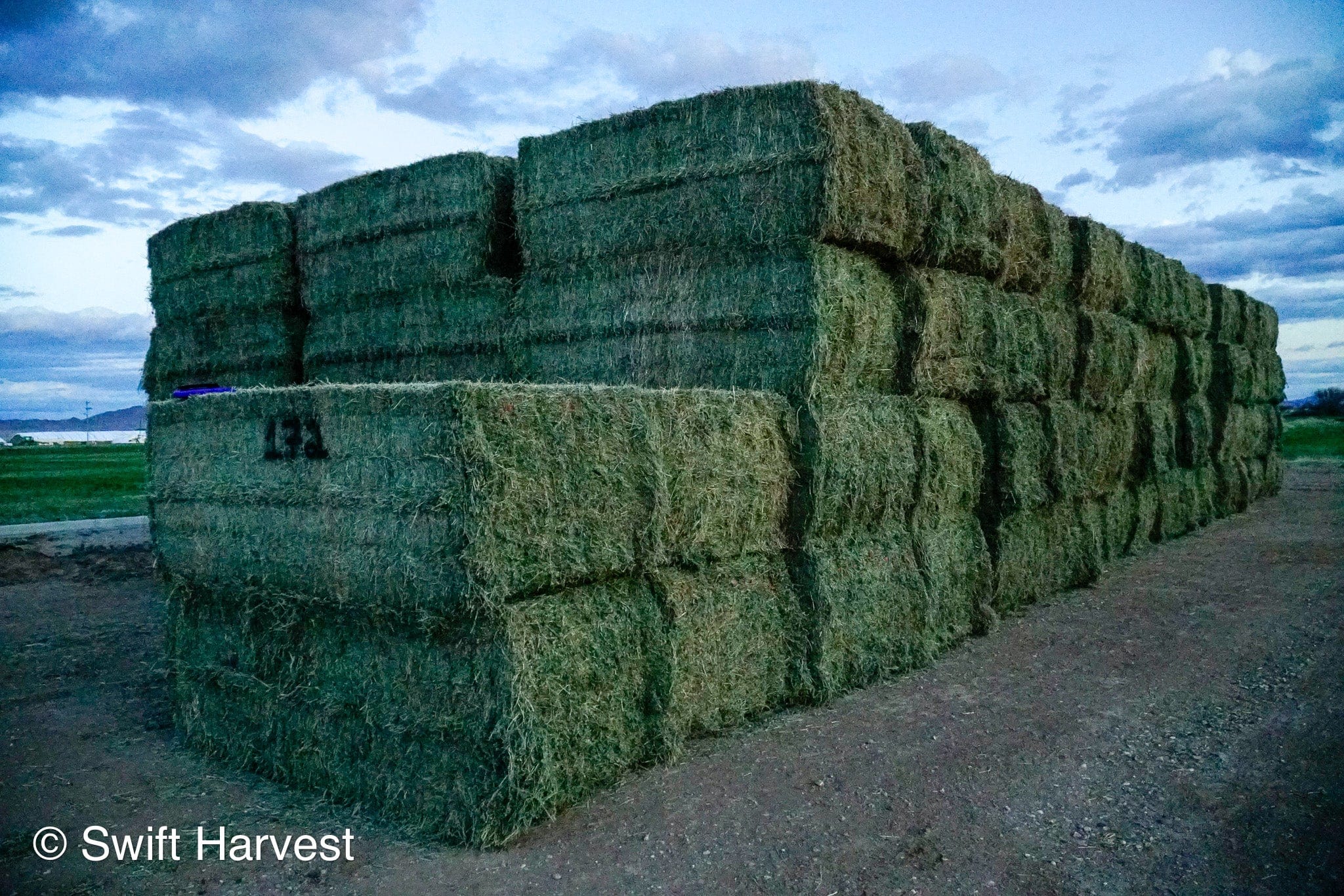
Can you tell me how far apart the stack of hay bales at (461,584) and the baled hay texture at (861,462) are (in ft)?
1.58

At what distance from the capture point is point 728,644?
553 cm

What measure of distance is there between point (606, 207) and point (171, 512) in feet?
11.5

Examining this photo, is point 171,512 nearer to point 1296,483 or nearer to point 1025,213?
point 1025,213

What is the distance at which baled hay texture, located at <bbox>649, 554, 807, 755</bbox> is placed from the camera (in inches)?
201

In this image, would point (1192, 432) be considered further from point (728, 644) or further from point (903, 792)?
point (903, 792)

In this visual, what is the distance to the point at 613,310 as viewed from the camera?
7.07 m

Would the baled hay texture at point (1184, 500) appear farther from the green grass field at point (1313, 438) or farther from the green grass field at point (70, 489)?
the green grass field at point (1313, 438)

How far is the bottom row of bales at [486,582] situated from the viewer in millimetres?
4164

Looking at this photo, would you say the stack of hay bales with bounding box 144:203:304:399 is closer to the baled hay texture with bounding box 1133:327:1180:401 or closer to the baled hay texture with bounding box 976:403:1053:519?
the baled hay texture with bounding box 976:403:1053:519

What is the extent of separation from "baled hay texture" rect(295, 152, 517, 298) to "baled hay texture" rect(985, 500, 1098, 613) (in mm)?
4799

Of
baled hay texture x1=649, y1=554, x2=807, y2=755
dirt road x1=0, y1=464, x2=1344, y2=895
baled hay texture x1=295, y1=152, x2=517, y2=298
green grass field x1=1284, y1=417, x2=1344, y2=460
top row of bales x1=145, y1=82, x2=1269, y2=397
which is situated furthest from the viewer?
green grass field x1=1284, y1=417, x2=1344, y2=460

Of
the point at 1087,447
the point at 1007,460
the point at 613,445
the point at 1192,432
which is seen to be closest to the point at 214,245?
the point at 613,445

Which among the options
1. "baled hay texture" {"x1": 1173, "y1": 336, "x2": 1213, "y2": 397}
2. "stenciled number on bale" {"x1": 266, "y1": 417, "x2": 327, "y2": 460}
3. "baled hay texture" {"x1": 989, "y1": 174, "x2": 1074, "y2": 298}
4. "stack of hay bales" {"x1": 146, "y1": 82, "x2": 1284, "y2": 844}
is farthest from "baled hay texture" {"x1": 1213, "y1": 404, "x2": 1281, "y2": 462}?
"stenciled number on bale" {"x1": 266, "y1": 417, "x2": 327, "y2": 460}

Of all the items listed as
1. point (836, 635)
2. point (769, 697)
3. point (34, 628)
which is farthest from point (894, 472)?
point (34, 628)
